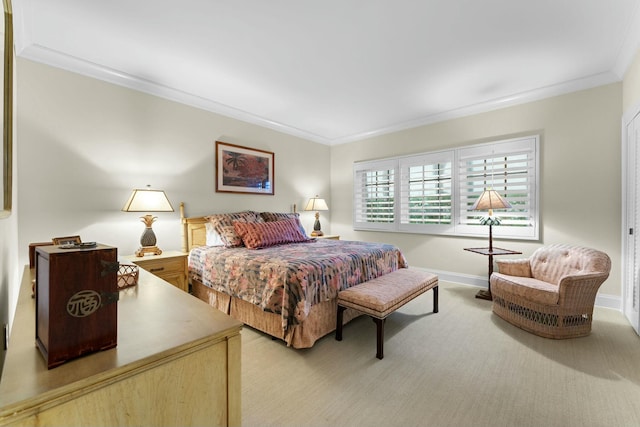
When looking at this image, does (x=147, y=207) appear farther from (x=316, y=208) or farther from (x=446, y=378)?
(x=446, y=378)

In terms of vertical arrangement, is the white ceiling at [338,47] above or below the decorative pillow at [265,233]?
above

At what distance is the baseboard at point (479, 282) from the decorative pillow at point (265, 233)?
90.4 inches

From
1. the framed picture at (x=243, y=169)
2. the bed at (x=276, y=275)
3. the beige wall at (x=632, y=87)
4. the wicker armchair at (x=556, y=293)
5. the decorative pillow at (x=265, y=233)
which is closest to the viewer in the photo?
the bed at (x=276, y=275)

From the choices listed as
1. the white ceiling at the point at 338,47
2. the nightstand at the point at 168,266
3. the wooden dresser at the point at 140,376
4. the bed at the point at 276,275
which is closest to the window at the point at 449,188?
the white ceiling at the point at 338,47

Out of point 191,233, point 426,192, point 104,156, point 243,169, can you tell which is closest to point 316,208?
point 243,169

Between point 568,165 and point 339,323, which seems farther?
point 568,165

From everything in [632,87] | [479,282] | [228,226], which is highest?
[632,87]

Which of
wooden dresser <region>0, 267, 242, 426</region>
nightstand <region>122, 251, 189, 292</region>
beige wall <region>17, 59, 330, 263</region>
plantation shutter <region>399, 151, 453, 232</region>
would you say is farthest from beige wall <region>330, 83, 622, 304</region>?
wooden dresser <region>0, 267, 242, 426</region>

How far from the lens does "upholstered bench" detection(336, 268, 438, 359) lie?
215cm

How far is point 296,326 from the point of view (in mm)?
2221

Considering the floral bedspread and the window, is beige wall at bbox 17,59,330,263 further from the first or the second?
the window

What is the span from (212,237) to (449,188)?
3.46m

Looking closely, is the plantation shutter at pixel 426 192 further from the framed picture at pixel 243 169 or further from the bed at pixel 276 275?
the framed picture at pixel 243 169

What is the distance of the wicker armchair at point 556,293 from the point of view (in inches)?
92.3
